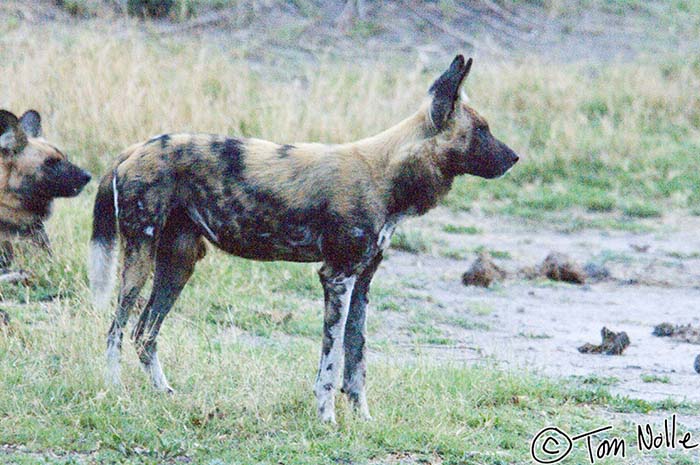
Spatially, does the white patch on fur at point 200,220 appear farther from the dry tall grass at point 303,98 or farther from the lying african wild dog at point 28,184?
the dry tall grass at point 303,98

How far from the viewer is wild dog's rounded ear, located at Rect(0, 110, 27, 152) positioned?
6234 millimetres

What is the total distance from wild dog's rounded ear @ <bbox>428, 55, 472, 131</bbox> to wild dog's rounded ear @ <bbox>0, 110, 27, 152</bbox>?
100 inches

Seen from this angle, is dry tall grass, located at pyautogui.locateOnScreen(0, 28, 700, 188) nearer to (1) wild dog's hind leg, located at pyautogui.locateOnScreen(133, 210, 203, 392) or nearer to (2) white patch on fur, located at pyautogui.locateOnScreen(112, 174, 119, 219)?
(1) wild dog's hind leg, located at pyautogui.locateOnScreen(133, 210, 203, 392)

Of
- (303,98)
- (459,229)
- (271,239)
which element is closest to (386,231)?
(271,239)

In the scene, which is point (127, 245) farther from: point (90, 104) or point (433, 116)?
point (90, 104)

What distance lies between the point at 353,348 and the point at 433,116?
92 cm

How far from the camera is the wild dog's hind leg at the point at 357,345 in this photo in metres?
4.72

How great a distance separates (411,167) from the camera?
4590mm

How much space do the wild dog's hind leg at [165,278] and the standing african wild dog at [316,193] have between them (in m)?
0.07

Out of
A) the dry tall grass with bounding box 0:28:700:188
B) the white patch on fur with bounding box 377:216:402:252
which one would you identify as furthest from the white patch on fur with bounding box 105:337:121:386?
the dry tall grass with bounding box 0:28:700:188

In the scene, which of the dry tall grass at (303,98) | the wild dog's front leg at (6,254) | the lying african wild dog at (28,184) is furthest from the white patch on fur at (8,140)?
the dry tall grass at (303,98)

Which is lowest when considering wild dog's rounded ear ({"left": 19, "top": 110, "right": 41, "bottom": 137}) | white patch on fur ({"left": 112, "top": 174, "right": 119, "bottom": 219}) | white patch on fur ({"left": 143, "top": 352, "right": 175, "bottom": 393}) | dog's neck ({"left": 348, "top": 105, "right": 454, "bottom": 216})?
white patch on fur ({"left": 143, "top": 352, "right": 175, "bottom": 393})

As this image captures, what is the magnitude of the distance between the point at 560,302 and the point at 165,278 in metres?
3.12

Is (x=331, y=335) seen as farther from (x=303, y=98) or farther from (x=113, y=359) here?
(x=303, y=98)
